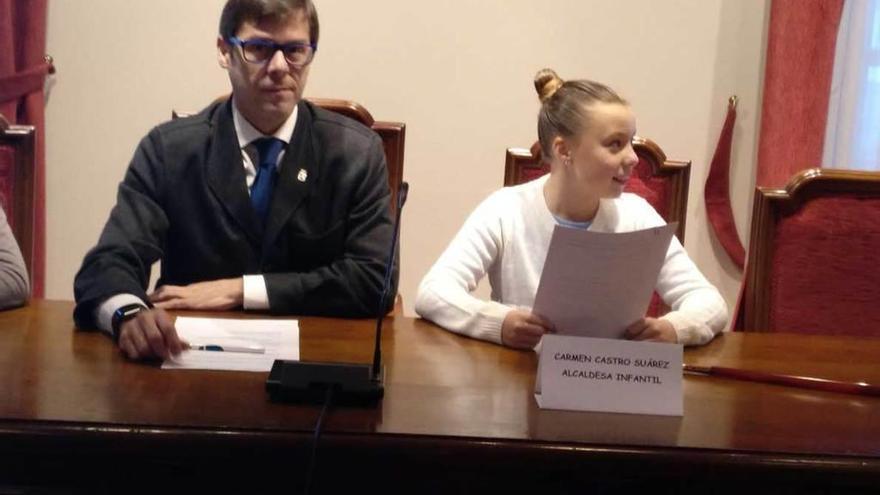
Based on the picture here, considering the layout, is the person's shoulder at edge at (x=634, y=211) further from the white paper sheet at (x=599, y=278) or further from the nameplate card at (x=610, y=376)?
the nameplate card at (x=610, y=376)

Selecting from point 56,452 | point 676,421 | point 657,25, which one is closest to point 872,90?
point 657,25

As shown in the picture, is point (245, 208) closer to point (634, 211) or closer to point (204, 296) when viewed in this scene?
point (204, 296)

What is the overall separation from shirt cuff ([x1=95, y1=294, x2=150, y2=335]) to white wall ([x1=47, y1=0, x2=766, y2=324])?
1.36 m

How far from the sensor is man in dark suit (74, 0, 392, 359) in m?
1.65

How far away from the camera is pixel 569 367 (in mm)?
1182

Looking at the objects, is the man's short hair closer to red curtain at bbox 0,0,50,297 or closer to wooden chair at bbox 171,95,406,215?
wooden chair at bbox 171,95,406,215

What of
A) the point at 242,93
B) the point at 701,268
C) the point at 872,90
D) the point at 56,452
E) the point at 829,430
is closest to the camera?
the point at 56,452

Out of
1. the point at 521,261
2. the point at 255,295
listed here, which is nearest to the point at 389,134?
the point at 521,261

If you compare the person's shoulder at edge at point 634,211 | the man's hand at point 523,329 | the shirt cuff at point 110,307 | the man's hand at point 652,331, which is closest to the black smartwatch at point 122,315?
the shirt cuff at point 110,307

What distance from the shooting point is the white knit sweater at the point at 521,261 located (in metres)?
1.62

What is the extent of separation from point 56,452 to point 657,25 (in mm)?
2126

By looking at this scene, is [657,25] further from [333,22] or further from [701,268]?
[333,22]

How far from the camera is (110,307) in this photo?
1.42 metres

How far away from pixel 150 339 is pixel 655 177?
1.28m
